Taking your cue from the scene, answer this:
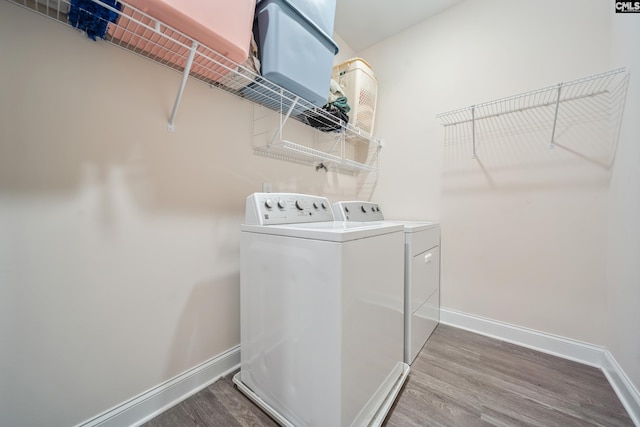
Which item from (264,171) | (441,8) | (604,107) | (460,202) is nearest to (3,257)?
(264,171)

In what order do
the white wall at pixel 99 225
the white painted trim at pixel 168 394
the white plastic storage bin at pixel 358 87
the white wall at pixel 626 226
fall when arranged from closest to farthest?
the white wall at pixel 99 225 → the white painted trim at pixel 168 394 → the white wall at pixel 626 226 → the white plastic storage bin at pixel 358 87

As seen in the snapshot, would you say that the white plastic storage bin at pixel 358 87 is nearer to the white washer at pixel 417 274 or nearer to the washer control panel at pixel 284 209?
the white washer at pixel 417 274

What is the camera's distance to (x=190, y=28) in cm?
83

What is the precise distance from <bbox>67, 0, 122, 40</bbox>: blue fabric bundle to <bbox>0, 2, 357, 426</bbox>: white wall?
64 millimetres

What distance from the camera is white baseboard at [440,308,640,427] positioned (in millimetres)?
1087

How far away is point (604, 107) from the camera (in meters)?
1.39

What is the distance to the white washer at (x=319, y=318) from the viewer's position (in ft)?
2.77

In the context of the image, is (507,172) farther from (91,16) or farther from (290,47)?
(91,16)

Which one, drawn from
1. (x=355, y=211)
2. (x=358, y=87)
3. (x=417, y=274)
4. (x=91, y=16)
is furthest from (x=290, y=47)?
(x=417, y=274)

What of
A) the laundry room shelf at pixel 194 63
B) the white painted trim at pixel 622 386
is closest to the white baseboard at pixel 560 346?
the white painted trim at pixel 622 386

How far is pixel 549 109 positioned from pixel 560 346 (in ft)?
5.10

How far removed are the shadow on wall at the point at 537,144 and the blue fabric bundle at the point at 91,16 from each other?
6.98 ft

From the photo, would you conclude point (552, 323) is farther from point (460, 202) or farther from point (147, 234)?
point (147, 234)

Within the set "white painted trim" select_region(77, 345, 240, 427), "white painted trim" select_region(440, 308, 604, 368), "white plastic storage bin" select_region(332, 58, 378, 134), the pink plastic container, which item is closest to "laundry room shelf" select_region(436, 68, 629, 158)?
"white plastic storage bin" select_region(332, 58, 378, 134)
